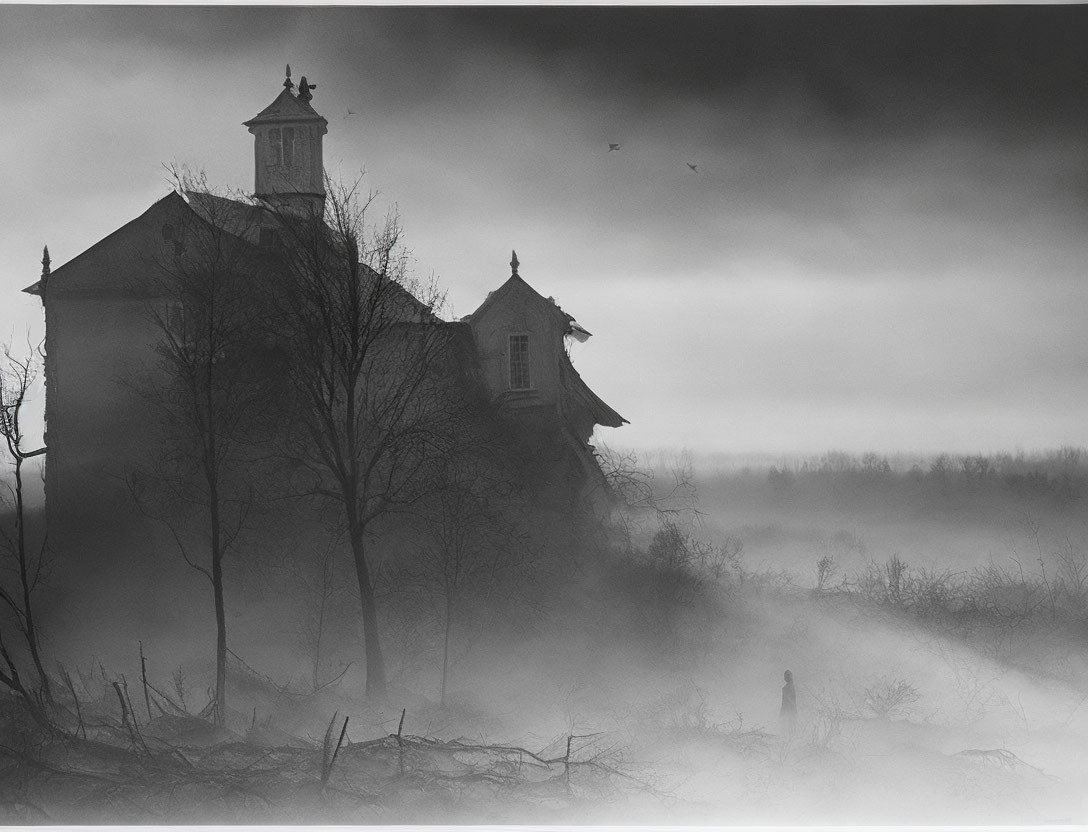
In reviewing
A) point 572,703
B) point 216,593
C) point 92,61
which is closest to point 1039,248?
point 572,703

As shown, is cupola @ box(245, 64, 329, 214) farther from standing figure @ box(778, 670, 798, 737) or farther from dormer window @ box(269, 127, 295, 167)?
standing figure @ box(778, 670, 798, 737)

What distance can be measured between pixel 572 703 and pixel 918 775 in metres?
2.05

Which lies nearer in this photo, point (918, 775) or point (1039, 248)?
point (918, 775)

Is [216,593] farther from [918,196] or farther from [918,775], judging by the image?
[918,196]

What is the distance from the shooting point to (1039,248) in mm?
5941

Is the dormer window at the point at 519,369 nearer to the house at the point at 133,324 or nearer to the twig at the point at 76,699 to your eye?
the house at the point at 133,324

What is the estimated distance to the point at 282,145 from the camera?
5738 mm

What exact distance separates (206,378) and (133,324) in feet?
2.04

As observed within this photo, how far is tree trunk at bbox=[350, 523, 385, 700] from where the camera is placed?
579 cm

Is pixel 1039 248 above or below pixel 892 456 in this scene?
above

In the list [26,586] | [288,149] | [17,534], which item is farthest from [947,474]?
[17,534]

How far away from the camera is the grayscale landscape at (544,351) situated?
5.82 m

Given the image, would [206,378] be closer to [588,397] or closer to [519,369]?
[519,369]

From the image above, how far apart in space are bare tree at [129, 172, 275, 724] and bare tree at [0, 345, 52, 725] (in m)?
0.69
